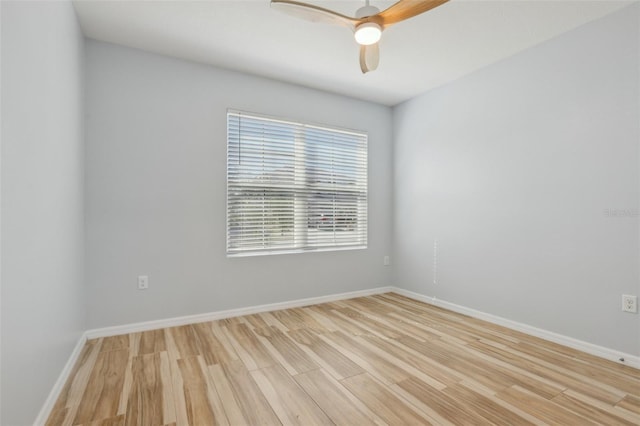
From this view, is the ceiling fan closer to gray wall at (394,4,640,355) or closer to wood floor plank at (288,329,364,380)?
gray wall at (394,4,640,355)

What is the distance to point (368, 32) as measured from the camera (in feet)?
6.47

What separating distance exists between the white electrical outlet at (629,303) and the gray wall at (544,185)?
0.03 m

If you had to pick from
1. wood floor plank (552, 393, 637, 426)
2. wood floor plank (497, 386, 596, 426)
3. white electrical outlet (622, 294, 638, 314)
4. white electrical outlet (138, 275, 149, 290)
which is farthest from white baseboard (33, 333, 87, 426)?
white electrical outlet (622, 294, 638, 314)

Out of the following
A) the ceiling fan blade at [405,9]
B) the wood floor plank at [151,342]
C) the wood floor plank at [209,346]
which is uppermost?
the ceiling fan blade at [405,9]

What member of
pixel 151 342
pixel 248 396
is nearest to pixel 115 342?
pixel 151 342

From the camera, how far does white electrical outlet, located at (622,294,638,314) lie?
2.18 m

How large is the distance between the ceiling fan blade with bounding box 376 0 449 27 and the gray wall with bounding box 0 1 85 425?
175cm

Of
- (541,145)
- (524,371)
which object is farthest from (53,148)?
(541,145)

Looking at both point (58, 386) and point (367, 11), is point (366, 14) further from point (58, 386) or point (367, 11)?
point (58, 386)

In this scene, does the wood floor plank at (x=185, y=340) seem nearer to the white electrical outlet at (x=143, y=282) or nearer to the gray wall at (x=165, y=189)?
the gray wall at (x=165, y=189)

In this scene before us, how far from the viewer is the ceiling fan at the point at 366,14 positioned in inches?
69.3

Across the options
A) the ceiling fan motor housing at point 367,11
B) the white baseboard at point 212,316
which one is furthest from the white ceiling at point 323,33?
the white baseboard at point 212,316

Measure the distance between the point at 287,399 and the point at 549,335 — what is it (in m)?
2.24

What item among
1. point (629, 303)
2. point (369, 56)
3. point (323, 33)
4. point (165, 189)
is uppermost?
point (323, 33)
